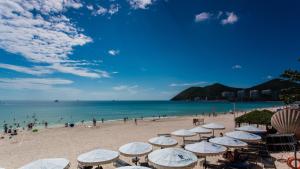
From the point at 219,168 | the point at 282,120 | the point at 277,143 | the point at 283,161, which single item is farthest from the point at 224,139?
the point at 282,120

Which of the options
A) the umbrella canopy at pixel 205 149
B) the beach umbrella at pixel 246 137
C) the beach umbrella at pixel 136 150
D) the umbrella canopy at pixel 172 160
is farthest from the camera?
the beach umbrella at pixel 246 137

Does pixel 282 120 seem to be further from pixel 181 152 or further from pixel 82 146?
pixel 82 146

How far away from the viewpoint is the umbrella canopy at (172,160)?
27.0 ft

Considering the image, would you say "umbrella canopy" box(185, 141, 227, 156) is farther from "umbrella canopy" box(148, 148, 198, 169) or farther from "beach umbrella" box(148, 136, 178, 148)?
"beach umbrella" box(148, 136, 178, 148)

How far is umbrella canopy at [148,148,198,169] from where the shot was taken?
8223mm

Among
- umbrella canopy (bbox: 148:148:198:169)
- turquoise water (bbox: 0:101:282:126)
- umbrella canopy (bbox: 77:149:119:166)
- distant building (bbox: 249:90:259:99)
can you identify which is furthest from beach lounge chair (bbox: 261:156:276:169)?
distant building (bbox: 249:90:259:99)

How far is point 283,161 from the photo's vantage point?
12070mm

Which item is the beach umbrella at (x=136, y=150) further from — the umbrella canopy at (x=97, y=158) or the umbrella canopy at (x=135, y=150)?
the umbrella canopy at (x=97, y=158)

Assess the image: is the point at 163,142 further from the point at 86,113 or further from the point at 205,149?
the point at 86,113

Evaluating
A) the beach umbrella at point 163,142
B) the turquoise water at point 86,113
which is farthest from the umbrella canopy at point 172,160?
the turquoise water at point 86,113

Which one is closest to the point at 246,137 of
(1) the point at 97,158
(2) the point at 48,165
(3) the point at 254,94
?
(1) the point at 97,158

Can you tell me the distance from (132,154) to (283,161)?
8.07 meters

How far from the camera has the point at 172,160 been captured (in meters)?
8.45

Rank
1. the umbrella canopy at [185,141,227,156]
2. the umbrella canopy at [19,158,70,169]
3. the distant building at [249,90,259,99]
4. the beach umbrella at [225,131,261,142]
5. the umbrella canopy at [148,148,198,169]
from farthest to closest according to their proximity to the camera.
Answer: the distant building at [249,90,259,99], the beach umbrella at [225,131,261,142], the umbrella canopy at [185,141,227,156], the umbrella canopy at [148,148,198,169], the umbrella canopy at [19,158,70,169]
